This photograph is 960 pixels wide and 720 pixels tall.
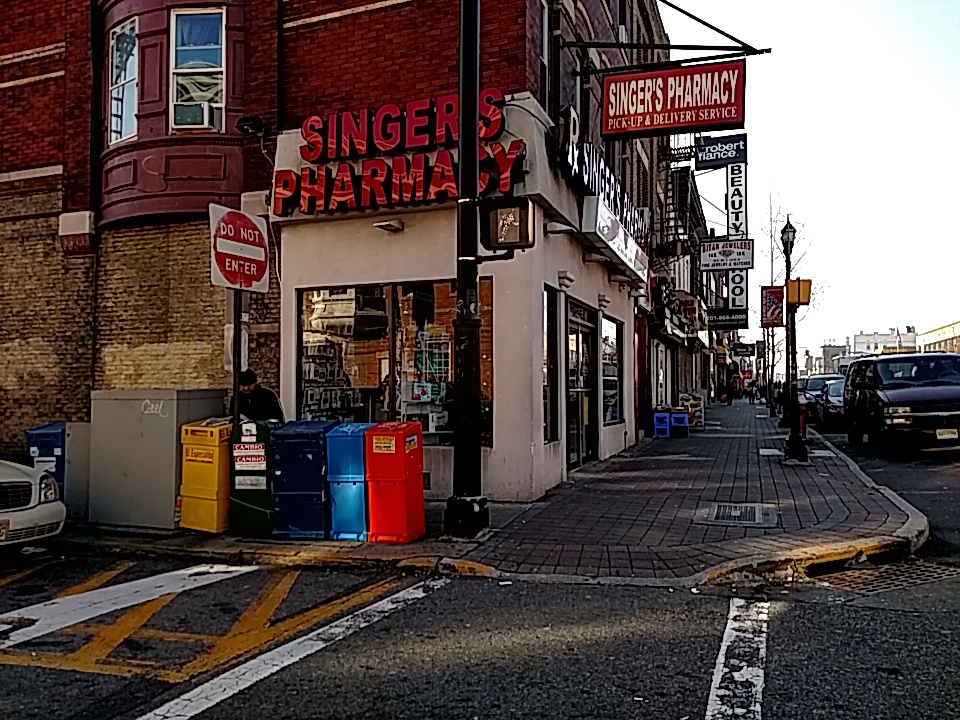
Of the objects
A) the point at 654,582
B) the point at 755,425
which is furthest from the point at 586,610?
the point at 755,425

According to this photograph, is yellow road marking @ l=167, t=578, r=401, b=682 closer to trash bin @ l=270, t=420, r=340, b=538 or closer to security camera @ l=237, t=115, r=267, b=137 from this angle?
trash bin @ l=270, t=420, r=340, b=538

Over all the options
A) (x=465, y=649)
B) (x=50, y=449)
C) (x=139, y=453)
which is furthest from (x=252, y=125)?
(x=465, y=649)

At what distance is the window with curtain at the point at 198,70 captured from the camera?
41.8 ft

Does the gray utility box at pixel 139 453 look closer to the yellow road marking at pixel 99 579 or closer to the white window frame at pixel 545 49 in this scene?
the yellow road marking at pixel 99 579

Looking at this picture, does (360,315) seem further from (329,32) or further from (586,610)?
(586,610)

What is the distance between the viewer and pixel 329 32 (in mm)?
12203

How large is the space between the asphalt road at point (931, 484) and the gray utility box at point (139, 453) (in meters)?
7.17

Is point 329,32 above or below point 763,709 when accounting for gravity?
above

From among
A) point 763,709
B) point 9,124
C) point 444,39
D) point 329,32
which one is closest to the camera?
point 763,709

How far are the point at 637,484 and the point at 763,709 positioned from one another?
25.4 ft

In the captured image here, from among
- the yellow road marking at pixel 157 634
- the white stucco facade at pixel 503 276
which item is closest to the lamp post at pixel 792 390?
the white stucco facade at pixel 503 276

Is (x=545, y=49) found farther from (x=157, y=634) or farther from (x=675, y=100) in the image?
(x=157, y=634)

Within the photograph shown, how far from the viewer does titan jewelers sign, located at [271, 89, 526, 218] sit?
34.8 ft

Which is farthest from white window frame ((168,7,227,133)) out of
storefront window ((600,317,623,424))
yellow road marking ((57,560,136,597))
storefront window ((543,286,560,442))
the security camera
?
storefront window ((600,317,623,424))
